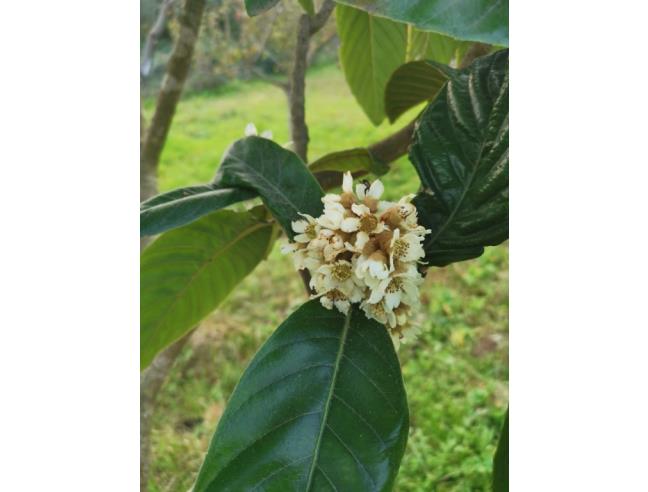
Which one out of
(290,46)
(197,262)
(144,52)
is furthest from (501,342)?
(197,262)

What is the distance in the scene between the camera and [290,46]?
1.57m

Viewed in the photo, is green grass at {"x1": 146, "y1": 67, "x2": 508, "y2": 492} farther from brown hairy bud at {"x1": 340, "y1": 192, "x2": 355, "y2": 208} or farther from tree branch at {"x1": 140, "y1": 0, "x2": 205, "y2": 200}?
brown hairy bud at {"x1": 340, "y1": 192, "x2": 355, "y2": 208}

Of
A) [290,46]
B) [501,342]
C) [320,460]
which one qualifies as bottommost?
[501,342]

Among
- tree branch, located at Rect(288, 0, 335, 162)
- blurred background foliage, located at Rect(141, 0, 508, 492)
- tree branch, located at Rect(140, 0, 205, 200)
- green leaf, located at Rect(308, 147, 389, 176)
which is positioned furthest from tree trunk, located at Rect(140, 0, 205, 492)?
blurred background foliage, located at Rect(141, 0, 508, 492)

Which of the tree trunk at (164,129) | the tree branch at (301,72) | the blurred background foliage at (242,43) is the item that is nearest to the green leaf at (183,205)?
the tree branch at (301,72)

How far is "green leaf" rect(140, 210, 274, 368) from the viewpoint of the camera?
613 mm

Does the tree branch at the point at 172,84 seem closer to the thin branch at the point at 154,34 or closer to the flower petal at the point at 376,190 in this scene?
the thin branch at the point at 154,34

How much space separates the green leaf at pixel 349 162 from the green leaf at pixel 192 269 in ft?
0.21

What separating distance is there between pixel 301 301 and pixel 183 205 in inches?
52.0

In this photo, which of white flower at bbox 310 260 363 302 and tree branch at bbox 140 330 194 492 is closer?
white flower at bbox 310 260 363 302

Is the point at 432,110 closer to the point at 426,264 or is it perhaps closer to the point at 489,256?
the point at 426,264

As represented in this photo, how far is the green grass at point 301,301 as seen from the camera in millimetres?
1266

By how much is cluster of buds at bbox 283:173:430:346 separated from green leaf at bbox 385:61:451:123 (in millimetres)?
202
